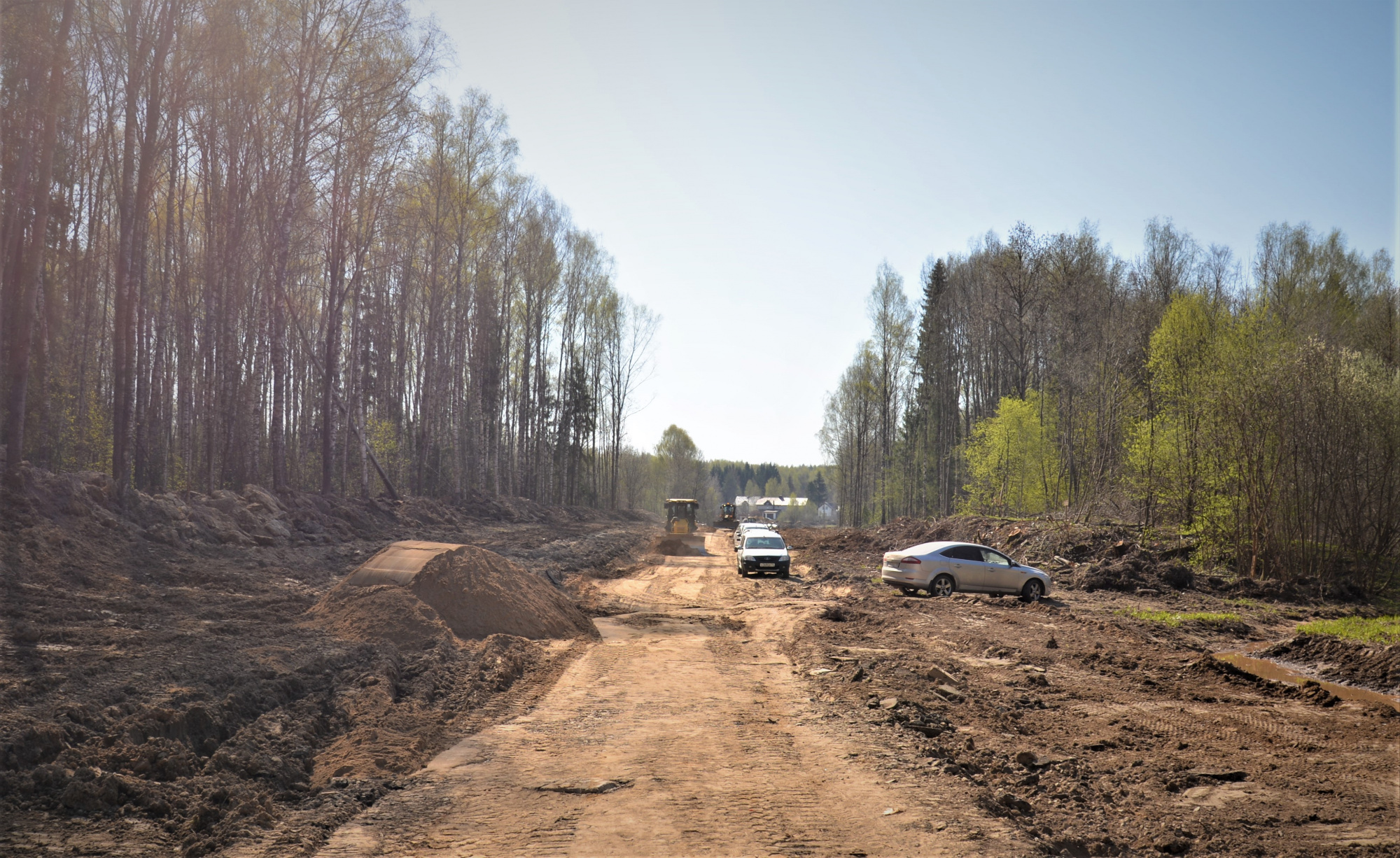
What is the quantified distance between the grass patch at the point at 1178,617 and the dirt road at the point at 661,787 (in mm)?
11073

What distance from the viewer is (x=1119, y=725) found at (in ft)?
27.7

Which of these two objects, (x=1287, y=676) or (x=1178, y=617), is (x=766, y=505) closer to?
(x=1178, y=617)

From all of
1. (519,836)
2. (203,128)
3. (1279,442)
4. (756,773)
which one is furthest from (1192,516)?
(203,128)

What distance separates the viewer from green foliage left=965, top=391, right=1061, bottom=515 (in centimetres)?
3800

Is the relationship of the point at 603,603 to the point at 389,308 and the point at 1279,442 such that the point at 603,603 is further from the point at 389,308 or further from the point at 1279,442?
the point at 389,308

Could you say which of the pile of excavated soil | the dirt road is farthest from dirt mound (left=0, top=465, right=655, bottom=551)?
the dirt road

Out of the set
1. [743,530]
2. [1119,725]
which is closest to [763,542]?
[743,530]

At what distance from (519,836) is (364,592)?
829cm

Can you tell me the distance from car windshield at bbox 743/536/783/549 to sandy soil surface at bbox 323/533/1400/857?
505 inches

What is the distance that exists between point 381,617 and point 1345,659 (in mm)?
15592

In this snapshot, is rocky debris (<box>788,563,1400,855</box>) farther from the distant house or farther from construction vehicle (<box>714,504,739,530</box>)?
the distant house

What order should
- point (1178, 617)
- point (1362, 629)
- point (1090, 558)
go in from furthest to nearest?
point (1090, 558)
point (1178, 617)
point (1362, 629)

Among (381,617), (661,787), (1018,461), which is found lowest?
(661,787)

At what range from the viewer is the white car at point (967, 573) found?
20.3m
